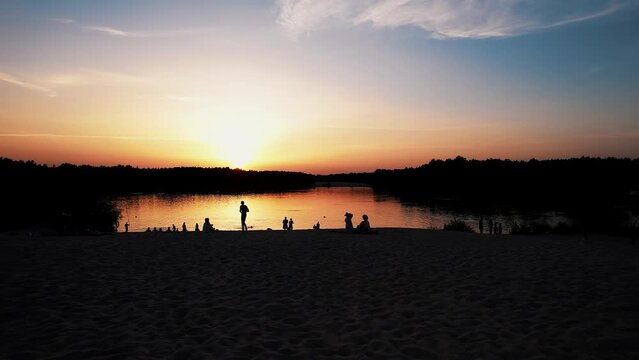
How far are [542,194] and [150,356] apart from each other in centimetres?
12057

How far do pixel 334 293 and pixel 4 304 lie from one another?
7003 mm

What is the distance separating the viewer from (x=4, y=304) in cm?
800

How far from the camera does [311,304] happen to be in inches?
A: 346

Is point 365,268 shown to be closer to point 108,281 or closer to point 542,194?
point 108,281

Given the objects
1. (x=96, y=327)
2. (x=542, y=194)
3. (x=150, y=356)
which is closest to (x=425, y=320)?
(x=150, y=356)

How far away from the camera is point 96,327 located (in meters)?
7.00

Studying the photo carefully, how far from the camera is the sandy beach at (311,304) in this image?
20.7 ft

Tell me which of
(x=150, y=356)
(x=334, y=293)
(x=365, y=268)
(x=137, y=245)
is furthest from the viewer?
(x=137, y=245)

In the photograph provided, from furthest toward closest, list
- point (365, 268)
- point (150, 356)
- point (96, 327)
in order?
point (365, 268), point (96, 327), point (150, 356)

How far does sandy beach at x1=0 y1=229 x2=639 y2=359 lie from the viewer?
6.32 metres

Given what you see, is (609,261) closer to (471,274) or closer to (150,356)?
(471,274)

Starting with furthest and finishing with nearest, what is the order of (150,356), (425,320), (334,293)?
(334,293) < (425,320) < (150,356)

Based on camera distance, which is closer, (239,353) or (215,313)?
(239,353)

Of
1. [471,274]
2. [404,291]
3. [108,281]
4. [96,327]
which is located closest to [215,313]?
[96,327]
